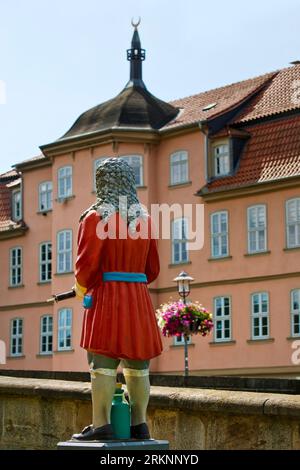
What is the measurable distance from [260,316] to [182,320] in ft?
32.1

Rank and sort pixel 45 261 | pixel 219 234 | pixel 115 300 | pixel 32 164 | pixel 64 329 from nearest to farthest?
pixel 115 300, pixel 219 234, pixel 64 329, pixel 45 261, pixel 32 164

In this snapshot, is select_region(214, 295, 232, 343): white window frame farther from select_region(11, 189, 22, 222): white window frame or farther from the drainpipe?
select_region(11, 189, 22, 222): white window frame

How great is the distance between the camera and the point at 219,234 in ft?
131

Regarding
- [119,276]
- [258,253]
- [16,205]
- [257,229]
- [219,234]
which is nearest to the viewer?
[119,276]

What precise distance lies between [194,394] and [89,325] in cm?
218

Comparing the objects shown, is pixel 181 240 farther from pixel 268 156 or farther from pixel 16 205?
pixel 16 205

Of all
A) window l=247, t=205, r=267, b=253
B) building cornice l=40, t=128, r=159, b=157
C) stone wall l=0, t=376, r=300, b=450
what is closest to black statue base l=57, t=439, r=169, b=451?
stone wall l=0, t=376, r=300, b=450

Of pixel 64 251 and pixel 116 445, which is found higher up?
pixel 64 251

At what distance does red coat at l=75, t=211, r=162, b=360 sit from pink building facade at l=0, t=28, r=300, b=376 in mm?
27644

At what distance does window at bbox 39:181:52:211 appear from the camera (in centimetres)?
4675

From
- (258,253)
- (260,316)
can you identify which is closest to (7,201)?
(258,253)

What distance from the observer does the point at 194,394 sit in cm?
1124
